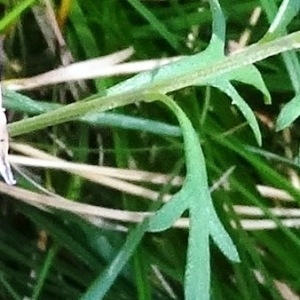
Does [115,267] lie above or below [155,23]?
below

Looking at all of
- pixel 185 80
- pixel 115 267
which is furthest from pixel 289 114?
pixel 115 267

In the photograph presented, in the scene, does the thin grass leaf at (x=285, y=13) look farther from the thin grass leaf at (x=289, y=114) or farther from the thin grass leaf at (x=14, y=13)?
the thin grass leaf at (x=14, y=13)

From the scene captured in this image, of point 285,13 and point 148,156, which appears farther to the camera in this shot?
point 148,156

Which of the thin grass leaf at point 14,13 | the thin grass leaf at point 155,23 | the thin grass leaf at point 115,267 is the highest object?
the thin grass leaf at point 155,23

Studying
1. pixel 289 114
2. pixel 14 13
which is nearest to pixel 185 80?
pixel 289 114

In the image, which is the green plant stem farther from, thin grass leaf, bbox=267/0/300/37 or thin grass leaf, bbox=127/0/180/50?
thin grass leaf, bbox=127/0/180/50

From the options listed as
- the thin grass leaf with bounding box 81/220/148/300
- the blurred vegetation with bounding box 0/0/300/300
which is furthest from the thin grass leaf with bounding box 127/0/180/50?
the thin grass leaf with bounding box 81/220/148/300

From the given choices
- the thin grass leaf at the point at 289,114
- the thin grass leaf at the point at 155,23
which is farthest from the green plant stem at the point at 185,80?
the thin grass leaf at the point at 155,23

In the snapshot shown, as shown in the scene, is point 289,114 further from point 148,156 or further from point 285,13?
point 148,156

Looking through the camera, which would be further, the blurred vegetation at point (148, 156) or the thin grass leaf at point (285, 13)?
the blurred vegetation at point (148, 156)

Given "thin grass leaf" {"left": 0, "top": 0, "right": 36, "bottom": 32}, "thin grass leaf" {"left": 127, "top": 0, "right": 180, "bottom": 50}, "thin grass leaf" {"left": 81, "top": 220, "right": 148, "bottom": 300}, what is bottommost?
"thin grass leaf" {"left": 81, "top": 220, "right": 148, "bottom": 300}
